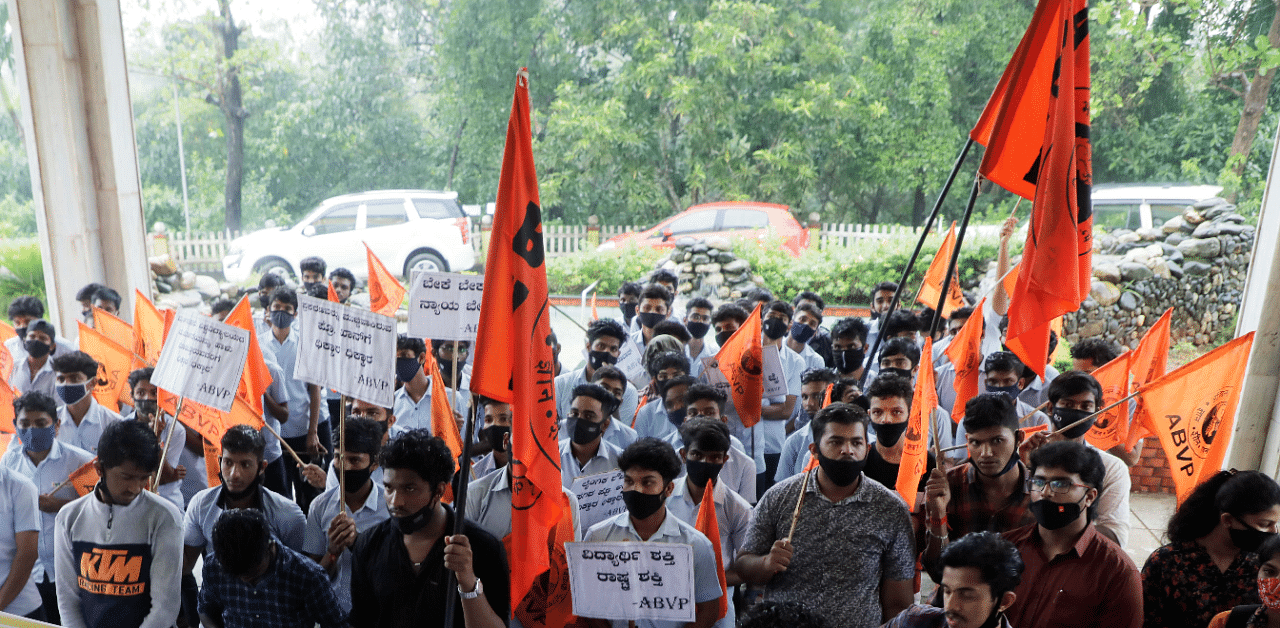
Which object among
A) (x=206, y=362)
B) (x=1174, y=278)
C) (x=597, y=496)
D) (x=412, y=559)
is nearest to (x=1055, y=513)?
(x=597, y=496)

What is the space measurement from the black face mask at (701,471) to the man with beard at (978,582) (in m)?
1.29

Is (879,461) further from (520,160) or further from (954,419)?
(520,160)

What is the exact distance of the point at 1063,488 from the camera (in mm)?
3211

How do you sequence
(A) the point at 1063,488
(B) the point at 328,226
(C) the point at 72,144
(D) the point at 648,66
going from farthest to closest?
(D) the point at 648,66, (B) the point at 328,226, (C) the point at 72,144, (A) the point at 1063,488

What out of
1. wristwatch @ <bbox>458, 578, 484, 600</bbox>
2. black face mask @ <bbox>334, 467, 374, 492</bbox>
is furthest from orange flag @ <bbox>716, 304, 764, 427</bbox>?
wristwatch @ <bbox>458, 578, 484, 600</bbox>

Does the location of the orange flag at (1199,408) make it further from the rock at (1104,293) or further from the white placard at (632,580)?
the rock at (1104,293)

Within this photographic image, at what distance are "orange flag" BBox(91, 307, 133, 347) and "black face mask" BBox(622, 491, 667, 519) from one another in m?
4.54

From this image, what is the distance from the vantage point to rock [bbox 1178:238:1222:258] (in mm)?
11156

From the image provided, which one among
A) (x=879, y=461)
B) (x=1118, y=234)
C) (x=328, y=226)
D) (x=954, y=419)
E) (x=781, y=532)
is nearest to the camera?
(x=781, y=532)

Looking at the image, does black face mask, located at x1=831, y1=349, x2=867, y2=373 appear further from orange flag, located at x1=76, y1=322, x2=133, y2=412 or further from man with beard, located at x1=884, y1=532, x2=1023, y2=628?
orange flag, located at x1=76, y1=322, x2=133, y2=412

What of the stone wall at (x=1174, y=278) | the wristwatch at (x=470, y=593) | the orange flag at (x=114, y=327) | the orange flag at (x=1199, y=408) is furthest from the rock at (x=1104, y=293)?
the orange flag at (x=114, y=327)

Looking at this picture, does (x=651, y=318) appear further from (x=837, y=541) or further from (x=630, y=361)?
(x=837, y=541)

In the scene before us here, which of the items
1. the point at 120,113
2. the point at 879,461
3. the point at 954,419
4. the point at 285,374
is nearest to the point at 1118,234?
the point at 954,419

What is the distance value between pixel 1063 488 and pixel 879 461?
1068mm
